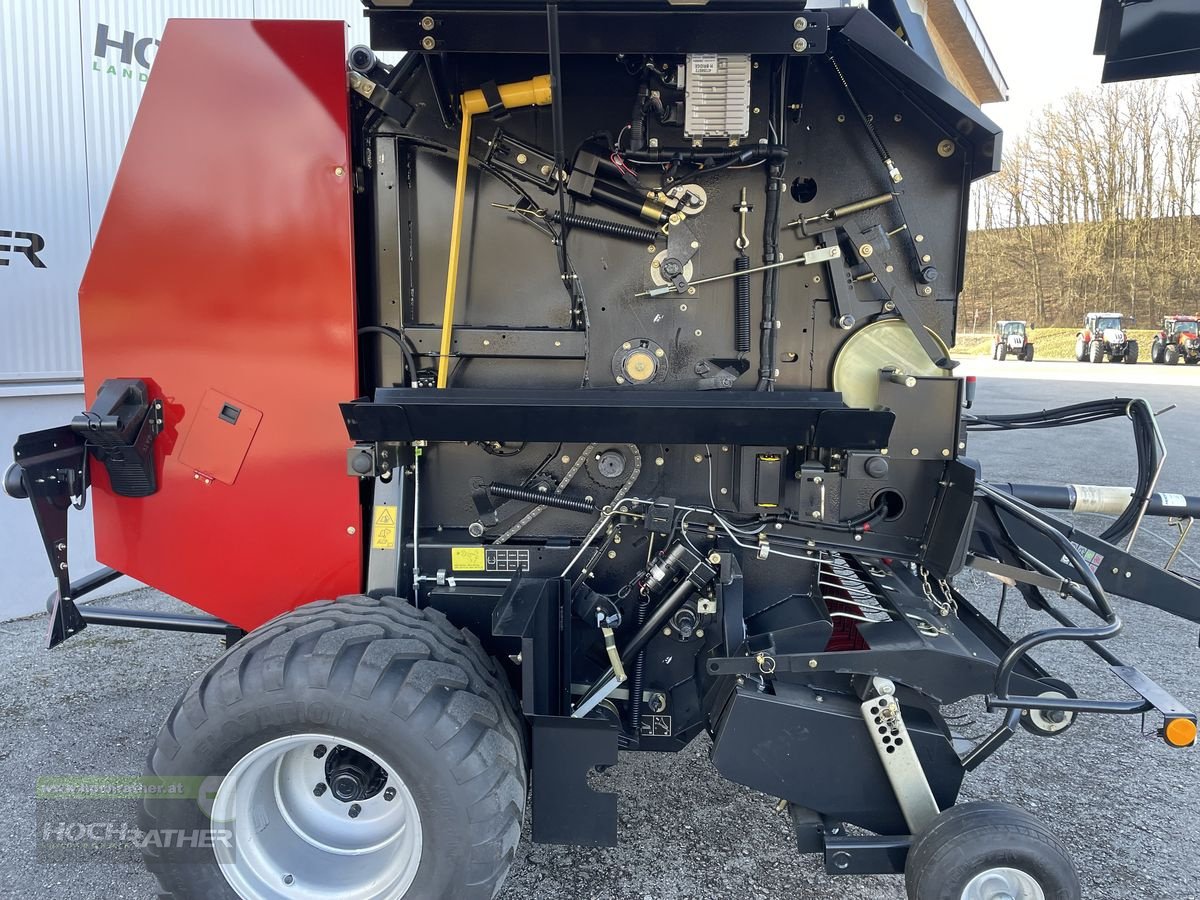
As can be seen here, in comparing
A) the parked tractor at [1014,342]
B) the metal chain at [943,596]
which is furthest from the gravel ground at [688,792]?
the parked tractor at [1014,342]

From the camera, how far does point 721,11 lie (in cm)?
202

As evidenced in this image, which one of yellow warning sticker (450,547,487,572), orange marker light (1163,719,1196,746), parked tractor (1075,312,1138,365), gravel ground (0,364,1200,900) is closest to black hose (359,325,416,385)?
yellow warning sticker (450,547,487,572)

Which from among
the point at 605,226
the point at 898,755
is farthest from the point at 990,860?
the point at 605,226

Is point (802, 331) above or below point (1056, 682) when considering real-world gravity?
above

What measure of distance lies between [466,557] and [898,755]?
1576 millimetres

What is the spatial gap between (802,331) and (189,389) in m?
2.18

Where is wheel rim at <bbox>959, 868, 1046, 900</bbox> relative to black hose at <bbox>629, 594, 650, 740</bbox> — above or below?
below

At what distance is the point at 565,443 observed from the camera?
2.52 metres

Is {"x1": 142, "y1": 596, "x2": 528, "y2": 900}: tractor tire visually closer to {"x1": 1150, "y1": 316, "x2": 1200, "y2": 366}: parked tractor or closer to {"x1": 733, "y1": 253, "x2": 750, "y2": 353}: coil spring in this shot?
{"x1": 733, "y1": 253, "x2": 750, "y2": 353}: coil spring

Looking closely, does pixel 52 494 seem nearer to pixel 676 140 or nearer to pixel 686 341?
pixel 686 341

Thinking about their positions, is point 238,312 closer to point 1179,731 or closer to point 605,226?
point 605,226

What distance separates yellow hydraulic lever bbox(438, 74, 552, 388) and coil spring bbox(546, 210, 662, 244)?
311mm

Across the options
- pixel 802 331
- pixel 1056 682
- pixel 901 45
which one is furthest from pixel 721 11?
pixel 1056 682

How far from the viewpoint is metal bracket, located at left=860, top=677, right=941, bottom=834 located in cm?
230
